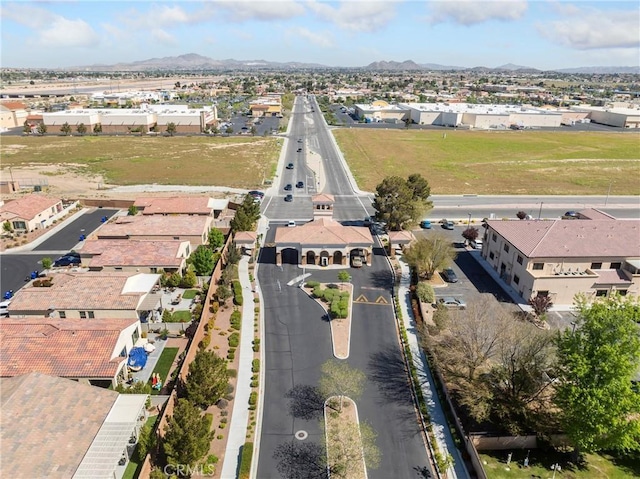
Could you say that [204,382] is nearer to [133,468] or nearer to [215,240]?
[133,468]

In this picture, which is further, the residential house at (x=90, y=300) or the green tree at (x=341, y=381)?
the residential house at (x=90, y=300)

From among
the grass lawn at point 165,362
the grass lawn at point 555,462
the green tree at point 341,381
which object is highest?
the green tree at point 341,381

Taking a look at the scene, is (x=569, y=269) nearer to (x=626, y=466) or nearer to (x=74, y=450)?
(x=626, y=466)

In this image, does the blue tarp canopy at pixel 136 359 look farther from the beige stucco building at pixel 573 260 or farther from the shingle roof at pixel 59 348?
the beige stucco building at pixel 573 260

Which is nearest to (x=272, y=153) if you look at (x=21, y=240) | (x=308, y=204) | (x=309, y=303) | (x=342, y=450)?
(x=308, y=204)

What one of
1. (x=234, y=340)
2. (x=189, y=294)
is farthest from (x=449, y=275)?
(x=189, y=294)

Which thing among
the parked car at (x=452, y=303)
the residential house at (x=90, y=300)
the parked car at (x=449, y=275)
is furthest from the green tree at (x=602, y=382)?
the residential house at (x=90, y=300)
